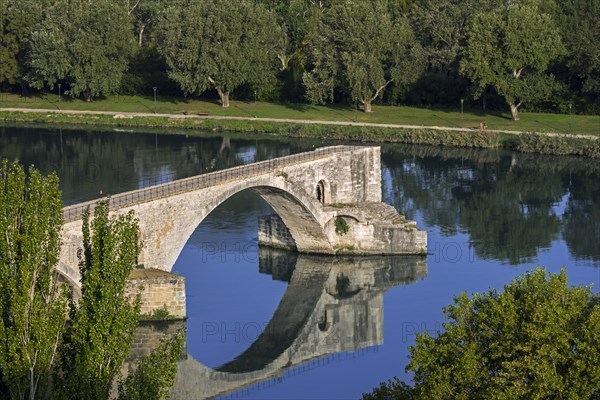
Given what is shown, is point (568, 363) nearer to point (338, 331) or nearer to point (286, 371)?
point (286, 371)

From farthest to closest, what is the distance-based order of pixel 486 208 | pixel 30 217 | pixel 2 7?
pixel 2 7, pixel 486 208, pixel 30 217

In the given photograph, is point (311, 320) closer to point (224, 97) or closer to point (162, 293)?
point (162, 293)

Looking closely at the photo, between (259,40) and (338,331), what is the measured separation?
5765 centimetres

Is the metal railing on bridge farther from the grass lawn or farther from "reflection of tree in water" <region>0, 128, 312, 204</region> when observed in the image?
the grass lawn

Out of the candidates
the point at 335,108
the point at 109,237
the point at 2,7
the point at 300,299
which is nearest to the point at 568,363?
the point at 109,237

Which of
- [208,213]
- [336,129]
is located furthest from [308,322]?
[336,129]

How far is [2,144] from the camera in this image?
96.2 metres

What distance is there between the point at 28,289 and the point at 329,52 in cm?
7369

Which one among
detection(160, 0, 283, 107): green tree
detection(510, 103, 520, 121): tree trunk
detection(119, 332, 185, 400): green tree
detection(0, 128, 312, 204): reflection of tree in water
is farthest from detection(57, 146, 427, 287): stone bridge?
detection(160, 0, 283, 107): green tree

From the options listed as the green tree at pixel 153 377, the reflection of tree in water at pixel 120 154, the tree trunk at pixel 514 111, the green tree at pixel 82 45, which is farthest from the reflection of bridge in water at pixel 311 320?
the green tree at pixel 82 45

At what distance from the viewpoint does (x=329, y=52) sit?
343 ft

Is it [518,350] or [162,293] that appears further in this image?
[162,293]

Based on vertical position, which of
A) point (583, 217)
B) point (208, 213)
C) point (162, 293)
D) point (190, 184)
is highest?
point (190, 184)

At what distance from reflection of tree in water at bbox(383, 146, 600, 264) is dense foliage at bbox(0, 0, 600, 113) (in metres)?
10.3
